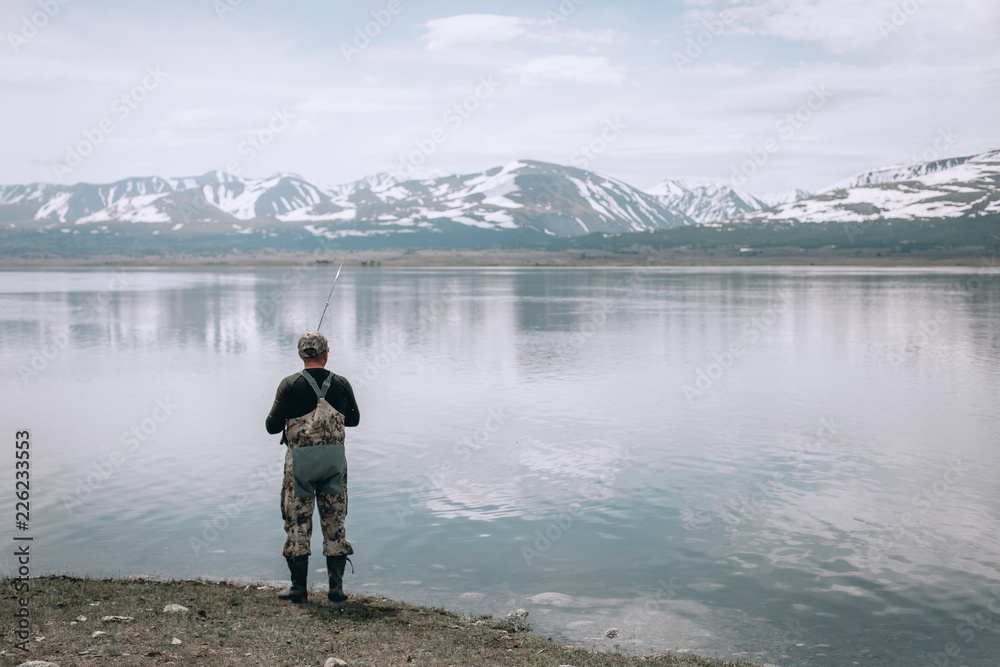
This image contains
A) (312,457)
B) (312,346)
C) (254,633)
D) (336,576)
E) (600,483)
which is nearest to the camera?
(254,633)

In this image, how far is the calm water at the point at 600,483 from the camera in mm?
10398

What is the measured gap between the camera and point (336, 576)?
981cm

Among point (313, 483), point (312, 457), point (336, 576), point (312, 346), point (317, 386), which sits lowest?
point (336, 576)

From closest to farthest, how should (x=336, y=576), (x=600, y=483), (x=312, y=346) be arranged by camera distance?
(x=312, y=346)
(x=336, y=576)
(x=600, y=483)

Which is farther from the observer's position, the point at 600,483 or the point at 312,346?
the point at 600,483

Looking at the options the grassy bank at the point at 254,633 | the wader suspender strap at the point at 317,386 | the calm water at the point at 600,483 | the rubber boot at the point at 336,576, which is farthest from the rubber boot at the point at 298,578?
the wader suspender strap at the point at 317,386

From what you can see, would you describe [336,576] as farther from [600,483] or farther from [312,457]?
[600,483]

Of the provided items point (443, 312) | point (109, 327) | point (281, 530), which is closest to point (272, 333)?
point (109, 327)

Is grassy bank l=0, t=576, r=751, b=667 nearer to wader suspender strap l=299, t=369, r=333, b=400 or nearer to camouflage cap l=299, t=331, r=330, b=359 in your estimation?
wader suspender strap l=299, t=369, r=333, b=400

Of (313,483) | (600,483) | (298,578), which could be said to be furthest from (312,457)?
(600,483)

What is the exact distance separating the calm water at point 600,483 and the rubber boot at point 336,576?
912mm

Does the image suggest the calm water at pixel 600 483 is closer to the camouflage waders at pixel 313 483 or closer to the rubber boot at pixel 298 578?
the rubber boot at pixel 298 578

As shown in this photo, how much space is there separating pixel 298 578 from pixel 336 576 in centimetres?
43

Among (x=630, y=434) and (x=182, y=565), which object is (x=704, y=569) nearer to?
(x=182, y=565)
